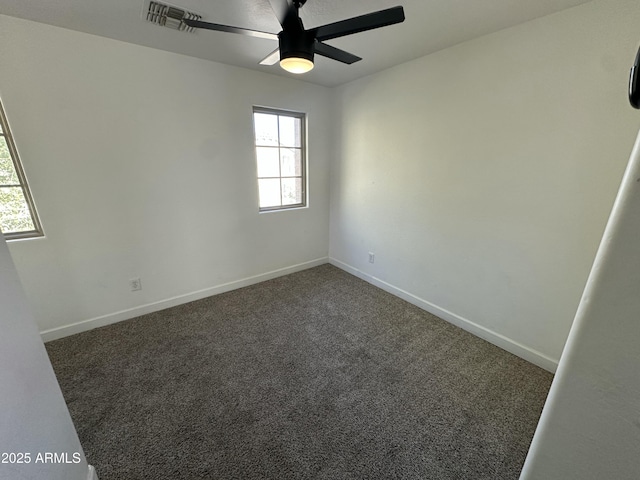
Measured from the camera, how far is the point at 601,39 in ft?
4.76

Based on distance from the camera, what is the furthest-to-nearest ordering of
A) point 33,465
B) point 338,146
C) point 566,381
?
point 338,146 < point 33,465 < point 566,381

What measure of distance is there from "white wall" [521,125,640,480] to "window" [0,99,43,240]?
117 inches

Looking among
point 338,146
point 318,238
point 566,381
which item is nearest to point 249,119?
point 338,146

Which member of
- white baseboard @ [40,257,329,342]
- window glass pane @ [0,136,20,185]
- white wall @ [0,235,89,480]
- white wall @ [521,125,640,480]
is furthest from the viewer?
white baseboard @ [40,257,329,342]

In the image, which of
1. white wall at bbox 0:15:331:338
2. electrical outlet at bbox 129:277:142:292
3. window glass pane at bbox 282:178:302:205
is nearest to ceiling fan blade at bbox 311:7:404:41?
white wall at bbox 0:15:331:338

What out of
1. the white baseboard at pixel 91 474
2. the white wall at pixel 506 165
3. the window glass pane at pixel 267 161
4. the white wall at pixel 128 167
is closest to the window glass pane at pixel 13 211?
the white wall at pixel 128 167

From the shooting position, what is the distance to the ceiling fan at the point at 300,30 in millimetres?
1228

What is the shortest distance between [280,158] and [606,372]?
313 cm

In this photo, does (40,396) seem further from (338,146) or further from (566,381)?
(338,146)

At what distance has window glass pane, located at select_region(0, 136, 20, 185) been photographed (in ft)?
5.93

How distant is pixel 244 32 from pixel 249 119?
137cm


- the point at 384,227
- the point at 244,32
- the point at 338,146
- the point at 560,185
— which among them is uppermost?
the point at 244,32

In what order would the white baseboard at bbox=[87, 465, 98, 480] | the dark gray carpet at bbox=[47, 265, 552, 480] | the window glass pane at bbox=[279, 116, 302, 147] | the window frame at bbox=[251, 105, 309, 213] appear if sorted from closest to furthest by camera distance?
the white baseboard at bbox=[87, 465, 98, 480], the dark gray carpet at bbox=[47, 265, 552, 480], the window frame at bbox=[251, 105, 309, 213], the window glass pane at bbox=[279, 116, 302, 147]

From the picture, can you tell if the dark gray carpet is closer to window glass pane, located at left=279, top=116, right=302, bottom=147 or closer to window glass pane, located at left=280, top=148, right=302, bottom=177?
window glass pane, located at left=280, top=148, right=302, bottom=177
